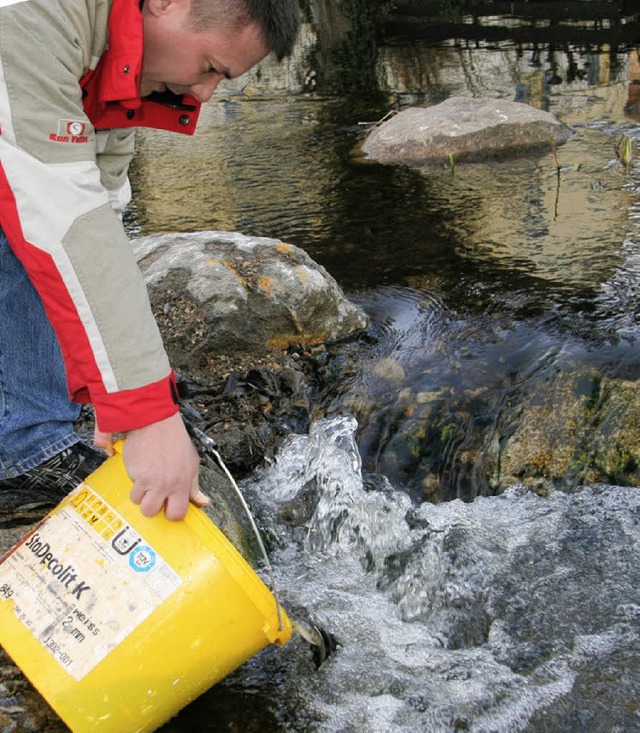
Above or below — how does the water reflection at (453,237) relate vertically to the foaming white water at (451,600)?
above

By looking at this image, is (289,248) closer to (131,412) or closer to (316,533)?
(316,533)

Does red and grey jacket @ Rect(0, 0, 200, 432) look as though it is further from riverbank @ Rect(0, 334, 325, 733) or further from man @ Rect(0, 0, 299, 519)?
riverbank @ Rect(0, 334, 325, 733)

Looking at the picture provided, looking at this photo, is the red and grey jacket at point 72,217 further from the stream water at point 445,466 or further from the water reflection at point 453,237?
the water reflection at point 453,237

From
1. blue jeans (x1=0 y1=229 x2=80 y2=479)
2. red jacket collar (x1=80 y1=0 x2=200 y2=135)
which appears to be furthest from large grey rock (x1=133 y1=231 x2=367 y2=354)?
red jacket collar (x1=80 y1=0 x2=200 y2=135)

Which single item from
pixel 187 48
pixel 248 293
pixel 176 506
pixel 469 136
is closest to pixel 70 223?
pixel 187 48

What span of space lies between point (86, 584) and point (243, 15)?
133 cm

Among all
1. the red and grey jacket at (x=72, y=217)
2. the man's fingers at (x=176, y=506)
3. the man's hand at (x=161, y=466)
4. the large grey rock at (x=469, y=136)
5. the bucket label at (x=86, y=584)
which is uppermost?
the red and grey jacket at (x=72, y=217)

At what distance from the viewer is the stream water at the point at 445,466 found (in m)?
2.21

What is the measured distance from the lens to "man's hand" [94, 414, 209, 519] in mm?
1774

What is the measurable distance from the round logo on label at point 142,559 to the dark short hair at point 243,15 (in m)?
1.20

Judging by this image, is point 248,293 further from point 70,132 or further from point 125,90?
point 70,132

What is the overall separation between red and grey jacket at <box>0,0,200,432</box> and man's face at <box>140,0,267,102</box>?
0.22 feet

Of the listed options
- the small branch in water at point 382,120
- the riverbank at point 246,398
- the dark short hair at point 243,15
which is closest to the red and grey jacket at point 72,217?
the dark short hair at point 243,15

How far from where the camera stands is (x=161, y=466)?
178 centimetres
